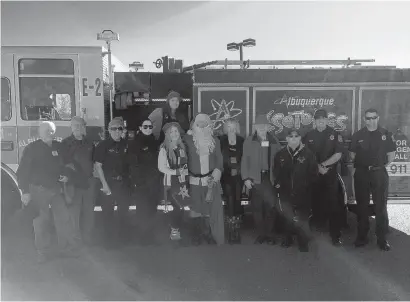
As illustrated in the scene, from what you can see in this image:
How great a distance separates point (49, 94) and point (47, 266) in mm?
2482

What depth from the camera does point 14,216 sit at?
566cm

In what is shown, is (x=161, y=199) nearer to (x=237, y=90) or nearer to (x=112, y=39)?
(x=237, y=90)

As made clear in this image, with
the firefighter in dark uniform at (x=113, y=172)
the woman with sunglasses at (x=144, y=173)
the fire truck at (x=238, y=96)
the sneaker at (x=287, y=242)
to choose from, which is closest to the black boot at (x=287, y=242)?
the sneaker at (x=287, y=242)

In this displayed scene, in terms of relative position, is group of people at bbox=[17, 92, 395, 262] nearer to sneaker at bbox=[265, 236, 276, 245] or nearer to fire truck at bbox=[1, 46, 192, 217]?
sneaker at bbox=[265, 236, 276, 245]

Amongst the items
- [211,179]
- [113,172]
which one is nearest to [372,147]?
[211,179]

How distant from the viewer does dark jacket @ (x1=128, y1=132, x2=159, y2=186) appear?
539 centimetres

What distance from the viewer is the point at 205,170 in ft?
18.0

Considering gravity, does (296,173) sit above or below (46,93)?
below

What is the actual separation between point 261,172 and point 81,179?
7.90 feet

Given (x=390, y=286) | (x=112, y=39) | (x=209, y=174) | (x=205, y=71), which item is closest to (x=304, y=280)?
(x=390, y=286)

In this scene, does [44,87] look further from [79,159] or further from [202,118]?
[202,118]

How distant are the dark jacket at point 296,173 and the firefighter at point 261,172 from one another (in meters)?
0.20

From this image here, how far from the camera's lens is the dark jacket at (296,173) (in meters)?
5.29

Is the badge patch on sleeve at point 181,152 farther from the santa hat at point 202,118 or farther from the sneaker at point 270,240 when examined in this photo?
the sneaker at point 270,240
